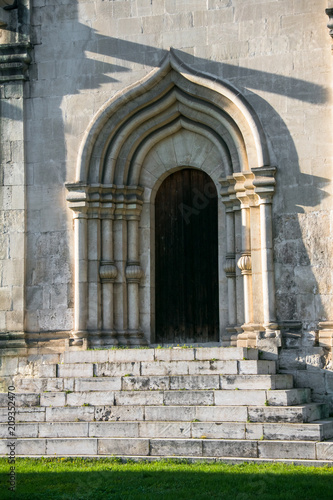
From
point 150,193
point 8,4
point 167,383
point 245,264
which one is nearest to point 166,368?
point 167,383

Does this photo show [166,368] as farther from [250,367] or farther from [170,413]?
[250,367]

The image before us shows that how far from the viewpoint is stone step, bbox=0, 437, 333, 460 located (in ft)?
41.3

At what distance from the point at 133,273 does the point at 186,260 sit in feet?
3.90

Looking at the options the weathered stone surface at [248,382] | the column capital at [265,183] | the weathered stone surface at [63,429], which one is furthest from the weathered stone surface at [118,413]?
the column capital at [265,183]

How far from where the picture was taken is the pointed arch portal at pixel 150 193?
1697cm

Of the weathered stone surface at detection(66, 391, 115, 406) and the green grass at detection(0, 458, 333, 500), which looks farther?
the weathered stone surface at detection(66, 391, 115, 406)

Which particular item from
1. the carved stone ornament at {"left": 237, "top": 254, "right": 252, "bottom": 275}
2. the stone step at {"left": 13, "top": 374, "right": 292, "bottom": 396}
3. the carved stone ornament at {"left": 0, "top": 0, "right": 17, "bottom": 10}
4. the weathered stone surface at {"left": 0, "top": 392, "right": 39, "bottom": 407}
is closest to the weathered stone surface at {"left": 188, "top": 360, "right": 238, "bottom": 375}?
the stone step at {"left": 13, "top": 374, "right": 292, "bottom": 396}

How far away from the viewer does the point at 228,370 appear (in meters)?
14.6

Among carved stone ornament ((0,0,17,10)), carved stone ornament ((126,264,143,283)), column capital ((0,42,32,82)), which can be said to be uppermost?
carved stone ornament ((0,0,17,10))

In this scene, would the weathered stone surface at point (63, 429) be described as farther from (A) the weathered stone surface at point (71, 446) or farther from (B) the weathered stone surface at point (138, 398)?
(B) the weathered stone surface at point (138, 398)

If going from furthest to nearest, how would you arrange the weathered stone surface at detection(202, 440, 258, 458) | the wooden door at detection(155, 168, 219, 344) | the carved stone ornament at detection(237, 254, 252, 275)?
Result: the wooden door at detection(155, 168, 219, 344) → the carved stone ornament at detection(237, 254, 252, 275) → the weathered stone surface at detection(202, 440, 258, 458)

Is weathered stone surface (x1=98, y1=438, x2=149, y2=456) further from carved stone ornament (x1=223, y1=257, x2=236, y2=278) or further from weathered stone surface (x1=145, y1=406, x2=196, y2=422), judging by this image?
carved stone ornament (x1=223, y1=257, x2=236, y2=278)

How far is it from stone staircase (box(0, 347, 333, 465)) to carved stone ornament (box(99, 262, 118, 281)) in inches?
77.4

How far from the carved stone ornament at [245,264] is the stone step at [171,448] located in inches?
180
